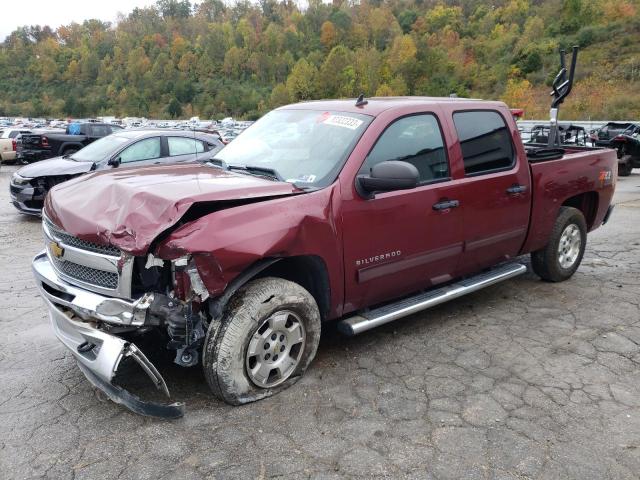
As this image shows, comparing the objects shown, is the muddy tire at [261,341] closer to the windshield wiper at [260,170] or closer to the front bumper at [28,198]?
the windshield wiper at [260,170]

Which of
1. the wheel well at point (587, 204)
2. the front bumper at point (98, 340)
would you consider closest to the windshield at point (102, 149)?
the front bumper at point (98, 340)

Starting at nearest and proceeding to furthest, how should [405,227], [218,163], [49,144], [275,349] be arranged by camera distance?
1. [275,349]
2. [405,227]
3. [218,163]
4. [49,144]

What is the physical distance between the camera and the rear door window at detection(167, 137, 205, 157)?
1001 centimetres

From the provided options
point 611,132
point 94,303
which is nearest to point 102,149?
point 94,303

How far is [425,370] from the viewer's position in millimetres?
3727

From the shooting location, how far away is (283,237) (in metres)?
3.12

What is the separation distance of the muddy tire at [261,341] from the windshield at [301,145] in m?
0.79

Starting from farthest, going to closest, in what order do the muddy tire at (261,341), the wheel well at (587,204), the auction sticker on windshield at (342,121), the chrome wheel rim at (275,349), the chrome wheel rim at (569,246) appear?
the wheel well at (587,204) < the chrome wheel rim at (569,246) < the auction sticker on windshield at (342,121) < the chrome wheel rim at (275,349) < the muddy tire at (261,341)

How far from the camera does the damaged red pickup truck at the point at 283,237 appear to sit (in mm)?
2885

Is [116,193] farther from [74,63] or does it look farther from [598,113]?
[74,63]

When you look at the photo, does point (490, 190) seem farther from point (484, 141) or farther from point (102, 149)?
point (102, 149)

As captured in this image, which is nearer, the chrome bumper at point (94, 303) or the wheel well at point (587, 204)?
the chrome bumper at point (94, 303)

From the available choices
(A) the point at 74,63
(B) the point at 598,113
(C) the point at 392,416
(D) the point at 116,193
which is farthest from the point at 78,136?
(A) the point at 74,63

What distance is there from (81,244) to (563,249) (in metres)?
4.67
